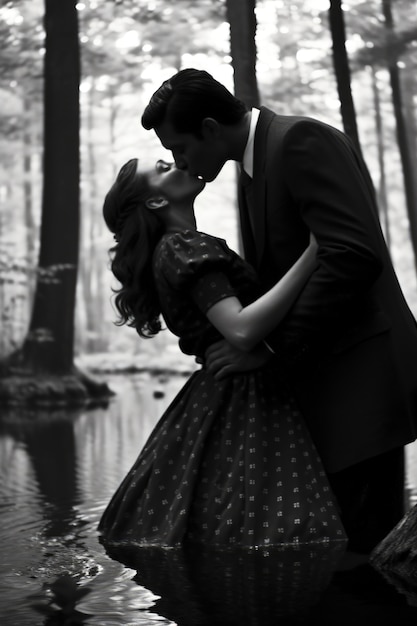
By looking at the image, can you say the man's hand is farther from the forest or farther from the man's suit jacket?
the forest

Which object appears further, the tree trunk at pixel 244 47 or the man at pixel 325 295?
the tree trunk at pixel 244 47

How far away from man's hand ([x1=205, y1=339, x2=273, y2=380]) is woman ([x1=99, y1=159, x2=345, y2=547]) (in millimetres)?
73

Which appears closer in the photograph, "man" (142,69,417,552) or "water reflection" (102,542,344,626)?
"water reflection" (102,542,344,626)

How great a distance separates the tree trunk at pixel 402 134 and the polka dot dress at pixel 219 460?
905 cm

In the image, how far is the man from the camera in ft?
8.93

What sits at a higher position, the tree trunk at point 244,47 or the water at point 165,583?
the tree trunk at point 244,47

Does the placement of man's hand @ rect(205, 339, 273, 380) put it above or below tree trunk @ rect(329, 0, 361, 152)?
below

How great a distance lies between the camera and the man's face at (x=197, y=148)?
2932 mm

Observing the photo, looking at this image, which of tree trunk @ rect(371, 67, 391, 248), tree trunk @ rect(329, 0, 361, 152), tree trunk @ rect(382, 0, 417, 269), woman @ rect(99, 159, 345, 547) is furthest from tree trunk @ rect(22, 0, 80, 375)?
woman @ rect(99, 159, 345, 547)

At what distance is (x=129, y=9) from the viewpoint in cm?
1226

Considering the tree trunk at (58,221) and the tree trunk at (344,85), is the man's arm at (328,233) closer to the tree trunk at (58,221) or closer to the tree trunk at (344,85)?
the tree trunk at (344,85)

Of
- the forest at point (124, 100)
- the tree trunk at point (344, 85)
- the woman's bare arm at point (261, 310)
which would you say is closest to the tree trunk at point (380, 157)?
the forest at point (124, 100)

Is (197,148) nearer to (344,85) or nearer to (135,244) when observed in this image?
(135,244)

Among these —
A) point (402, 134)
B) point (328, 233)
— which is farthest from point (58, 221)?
point (328, 233)
